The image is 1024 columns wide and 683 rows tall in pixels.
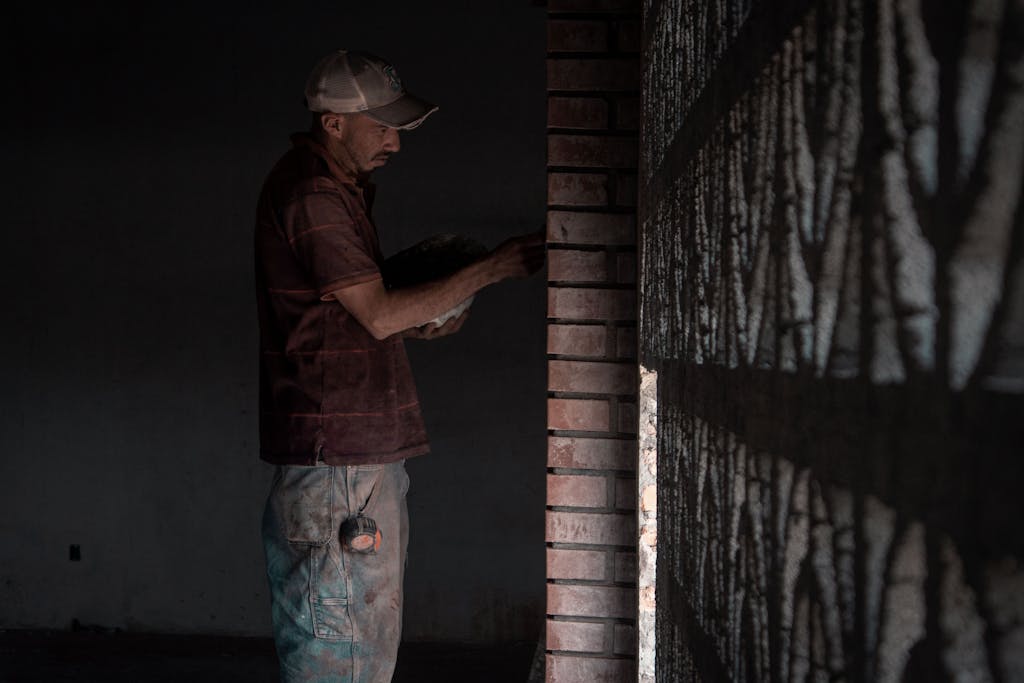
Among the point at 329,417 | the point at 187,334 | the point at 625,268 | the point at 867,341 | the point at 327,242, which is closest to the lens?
the point at 867,341

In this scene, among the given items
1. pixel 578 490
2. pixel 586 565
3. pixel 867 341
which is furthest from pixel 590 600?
pixel 867 341

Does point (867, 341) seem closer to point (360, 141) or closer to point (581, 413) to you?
point (581, 413)

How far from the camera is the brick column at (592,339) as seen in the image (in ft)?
8.10

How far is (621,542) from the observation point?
2.54 meters

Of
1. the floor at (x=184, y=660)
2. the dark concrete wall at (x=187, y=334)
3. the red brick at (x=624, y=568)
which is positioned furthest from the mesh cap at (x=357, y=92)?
the floor at (x=184, y=660)

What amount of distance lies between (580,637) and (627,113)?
134cm

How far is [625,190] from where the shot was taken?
247 centimetres

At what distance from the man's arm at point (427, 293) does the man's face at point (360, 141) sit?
1.35ft

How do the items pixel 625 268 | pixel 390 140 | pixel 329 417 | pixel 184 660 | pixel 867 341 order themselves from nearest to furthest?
1. pixel 867 341
2. pixel 329 417
3. pixel 625 268
4. pixel 390 140
5. pixel 184 660

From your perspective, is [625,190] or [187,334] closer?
[625,190]

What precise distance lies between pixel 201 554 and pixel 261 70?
9.08 feet

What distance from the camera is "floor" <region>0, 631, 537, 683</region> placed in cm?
498

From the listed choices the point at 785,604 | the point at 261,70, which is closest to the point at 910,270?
the point at 785,604

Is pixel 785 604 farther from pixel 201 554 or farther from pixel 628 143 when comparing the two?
pixel 201 554
